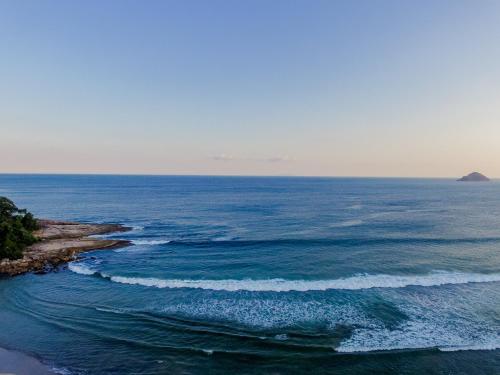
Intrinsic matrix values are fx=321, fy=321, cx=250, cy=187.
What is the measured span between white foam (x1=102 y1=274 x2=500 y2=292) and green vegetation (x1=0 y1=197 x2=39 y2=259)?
15992 mm

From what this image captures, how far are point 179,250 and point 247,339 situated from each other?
86.2 feet

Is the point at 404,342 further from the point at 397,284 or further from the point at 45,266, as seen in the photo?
the point at 45,266

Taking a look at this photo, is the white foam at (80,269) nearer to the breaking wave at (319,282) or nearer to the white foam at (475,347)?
the breaking wave at (319,282)

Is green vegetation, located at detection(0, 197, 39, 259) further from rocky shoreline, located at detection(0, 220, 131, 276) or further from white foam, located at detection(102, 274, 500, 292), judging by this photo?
white foam, located at detection(102, 274, 500, 292)

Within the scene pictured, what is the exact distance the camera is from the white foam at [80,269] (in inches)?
1508

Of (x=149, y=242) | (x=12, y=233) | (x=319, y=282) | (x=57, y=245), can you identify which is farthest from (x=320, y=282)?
(x=12, y=233)

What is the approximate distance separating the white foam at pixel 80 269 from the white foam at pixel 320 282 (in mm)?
4231

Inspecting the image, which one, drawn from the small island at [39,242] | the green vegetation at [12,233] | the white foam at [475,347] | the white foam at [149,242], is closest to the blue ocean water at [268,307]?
the white foam at [475,347]

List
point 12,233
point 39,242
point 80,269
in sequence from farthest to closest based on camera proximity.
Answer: point 39,242 < point 12,233 < point 80,269

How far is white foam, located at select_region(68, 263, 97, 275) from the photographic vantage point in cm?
3831

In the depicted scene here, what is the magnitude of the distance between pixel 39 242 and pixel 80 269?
1650 centimetres

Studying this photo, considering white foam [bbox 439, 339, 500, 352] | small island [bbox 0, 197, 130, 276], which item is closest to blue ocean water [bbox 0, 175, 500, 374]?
white foam [bbox 439, 339, 500, 352]

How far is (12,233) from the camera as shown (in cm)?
4350

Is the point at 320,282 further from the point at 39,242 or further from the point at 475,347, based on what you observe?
the point at 39,242
